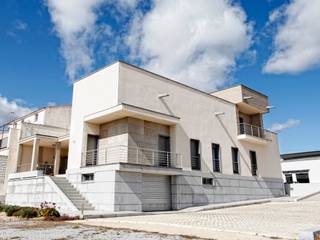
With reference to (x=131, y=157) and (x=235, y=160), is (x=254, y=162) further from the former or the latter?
(x=131, y=157)

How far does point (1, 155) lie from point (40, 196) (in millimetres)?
8882

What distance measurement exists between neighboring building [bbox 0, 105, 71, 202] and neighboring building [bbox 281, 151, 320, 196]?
23072 millimetres

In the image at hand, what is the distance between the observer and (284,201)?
23.5m

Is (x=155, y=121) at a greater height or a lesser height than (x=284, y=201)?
greater

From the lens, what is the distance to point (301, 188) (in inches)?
1208

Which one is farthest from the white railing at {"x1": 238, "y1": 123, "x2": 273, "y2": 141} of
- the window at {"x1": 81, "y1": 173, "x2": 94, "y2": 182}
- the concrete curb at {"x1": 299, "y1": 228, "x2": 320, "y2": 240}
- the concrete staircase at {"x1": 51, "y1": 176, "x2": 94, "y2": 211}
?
the concrete curb at {"x1": 299, "y1": 228, "x2": 320, "y2": 240}

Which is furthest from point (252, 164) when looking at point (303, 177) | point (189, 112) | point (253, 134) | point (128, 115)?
point (128, 115)

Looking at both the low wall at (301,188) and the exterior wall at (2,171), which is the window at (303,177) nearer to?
the low wall at (301,188)

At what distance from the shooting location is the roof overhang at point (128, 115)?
16.6 meters

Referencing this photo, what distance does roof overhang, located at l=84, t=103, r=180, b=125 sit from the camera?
54.4 feet

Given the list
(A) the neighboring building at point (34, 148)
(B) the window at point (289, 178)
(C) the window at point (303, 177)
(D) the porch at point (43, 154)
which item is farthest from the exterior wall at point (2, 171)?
(C) the window at point (303, 177)

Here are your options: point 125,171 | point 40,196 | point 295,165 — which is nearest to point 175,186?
point 125,171

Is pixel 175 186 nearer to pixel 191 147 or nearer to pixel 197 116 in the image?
pixel 191 147

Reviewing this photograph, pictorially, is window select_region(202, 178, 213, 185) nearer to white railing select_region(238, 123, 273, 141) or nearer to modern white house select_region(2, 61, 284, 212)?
modern white house select_region(2, 61, 284, 212)
